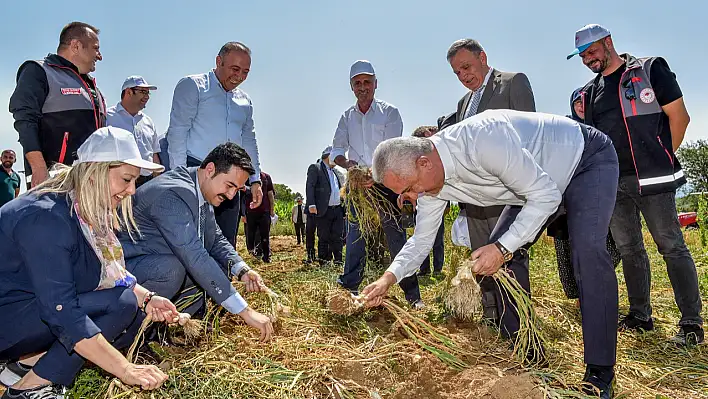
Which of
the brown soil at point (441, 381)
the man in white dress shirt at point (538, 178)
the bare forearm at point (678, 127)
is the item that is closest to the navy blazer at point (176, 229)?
the brown soil at point (441, 381)

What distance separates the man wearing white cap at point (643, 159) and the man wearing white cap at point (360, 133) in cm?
172

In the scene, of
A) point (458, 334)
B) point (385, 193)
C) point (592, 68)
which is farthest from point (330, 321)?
point (592, 68)

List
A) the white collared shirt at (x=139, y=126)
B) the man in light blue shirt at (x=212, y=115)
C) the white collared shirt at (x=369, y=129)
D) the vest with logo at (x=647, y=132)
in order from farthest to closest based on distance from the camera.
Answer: the white collared shirt at (x=139, y=126) → the white collared shirt at (x=369, y=129) → the man in light blue shirt at (x=212, y=115) → the vest with logo at (x=647, y=132)

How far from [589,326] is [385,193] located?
2.34 m

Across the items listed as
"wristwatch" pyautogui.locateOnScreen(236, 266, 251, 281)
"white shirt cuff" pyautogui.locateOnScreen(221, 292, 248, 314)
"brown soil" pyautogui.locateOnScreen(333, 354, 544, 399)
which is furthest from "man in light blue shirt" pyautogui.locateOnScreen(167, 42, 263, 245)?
"brown soil" pyautogui.locateOnScreen(333, 354, 544, 399)

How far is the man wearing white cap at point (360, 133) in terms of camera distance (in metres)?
4.81

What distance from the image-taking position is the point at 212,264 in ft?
9.46

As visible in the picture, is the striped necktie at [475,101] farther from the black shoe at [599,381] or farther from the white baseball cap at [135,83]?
the white baseball cap at [135,83]

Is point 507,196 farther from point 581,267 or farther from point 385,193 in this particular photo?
point 385,193

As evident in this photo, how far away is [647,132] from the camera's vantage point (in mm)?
3631

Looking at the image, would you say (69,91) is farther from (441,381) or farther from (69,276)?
(441,381)

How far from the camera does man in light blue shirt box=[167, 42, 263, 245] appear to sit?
14.3ft

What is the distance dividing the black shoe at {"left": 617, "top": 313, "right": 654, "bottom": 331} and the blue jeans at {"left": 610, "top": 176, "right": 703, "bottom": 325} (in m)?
0.03

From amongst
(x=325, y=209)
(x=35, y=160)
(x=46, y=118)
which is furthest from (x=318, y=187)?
(x=35, y=160)
